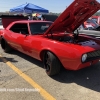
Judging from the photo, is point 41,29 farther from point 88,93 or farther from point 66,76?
point 88,93

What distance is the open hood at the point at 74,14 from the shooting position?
3648 millimetres

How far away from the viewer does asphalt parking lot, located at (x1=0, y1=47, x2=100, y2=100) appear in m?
3.03

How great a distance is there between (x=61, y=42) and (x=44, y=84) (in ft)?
3.29

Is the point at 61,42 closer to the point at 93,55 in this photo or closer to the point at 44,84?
the point at 93,55

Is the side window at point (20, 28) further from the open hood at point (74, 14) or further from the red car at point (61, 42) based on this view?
the open hood at point (74, 14)

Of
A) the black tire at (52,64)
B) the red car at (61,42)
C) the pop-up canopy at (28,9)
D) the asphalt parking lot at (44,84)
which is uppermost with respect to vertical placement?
the pop-up canopy at (28,9)

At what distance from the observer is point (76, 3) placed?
355 centimetres

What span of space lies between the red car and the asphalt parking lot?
0.32 m

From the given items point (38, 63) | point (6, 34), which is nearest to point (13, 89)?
point (38, 63)

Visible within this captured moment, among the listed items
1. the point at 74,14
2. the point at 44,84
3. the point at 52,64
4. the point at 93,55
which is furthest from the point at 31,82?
the point at 74,14

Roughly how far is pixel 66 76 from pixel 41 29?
5.62 ft

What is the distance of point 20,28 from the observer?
5422 mm

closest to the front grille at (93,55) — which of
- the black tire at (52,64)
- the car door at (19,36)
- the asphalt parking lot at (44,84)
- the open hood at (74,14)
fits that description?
the asphalt parking lot at (44,84)

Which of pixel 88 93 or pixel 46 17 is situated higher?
pixel 46 17
